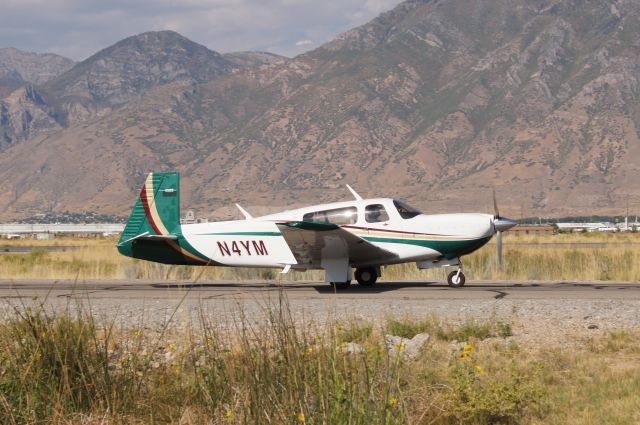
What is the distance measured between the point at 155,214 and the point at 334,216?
15.6ft

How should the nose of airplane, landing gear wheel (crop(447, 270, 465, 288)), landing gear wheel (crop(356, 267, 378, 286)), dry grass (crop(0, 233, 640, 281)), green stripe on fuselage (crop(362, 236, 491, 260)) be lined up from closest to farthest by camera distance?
green stripe on fuselage (crop(362, 236, 491, 260)), the nose of airplane, landing gear wheel (crop(447, 270, 465, 288)), landing gear wheel (crop(356, 267, 378, 286)), dry grass (crop(0, 233, 640, 281))

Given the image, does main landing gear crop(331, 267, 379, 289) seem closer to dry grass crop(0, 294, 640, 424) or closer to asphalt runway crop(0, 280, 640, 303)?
asphalt runway crop(0, 280, 640, 303)

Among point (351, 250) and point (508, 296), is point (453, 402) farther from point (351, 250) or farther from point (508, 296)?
point (351, 250)

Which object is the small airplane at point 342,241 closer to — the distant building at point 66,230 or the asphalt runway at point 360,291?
the asphalt runway at point 360,291

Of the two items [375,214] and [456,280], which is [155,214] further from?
[456,280]

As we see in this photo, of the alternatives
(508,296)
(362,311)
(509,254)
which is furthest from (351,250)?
(509,254)

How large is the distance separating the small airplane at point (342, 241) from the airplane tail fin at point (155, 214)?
1.48 ft

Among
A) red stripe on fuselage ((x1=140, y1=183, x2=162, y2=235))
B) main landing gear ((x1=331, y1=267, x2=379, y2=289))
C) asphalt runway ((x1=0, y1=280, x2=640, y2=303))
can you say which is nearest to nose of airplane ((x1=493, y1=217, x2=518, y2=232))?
asphalt runway ((x1=0, y1=280, x2=640, y2=303))

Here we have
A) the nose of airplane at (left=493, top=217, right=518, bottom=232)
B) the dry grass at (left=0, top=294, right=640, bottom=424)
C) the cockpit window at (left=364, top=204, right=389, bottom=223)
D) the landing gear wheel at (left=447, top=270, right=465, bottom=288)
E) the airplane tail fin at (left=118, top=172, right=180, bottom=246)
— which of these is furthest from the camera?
the airplane tail fin at (left=118, top=172, right=180, bottom=246)

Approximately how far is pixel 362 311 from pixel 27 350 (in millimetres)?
7418

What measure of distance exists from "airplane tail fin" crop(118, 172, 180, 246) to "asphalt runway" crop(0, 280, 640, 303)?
1377 mm

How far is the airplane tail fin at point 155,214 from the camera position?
22422 millimetres

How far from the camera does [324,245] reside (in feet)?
Answer: 66.0

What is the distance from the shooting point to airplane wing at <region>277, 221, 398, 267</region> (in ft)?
63.8
